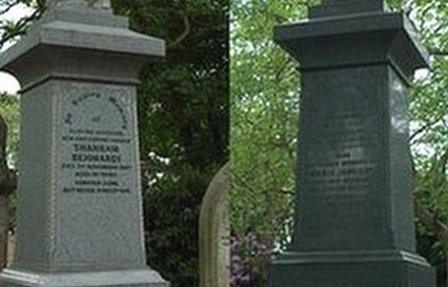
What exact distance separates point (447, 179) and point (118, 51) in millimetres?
11658

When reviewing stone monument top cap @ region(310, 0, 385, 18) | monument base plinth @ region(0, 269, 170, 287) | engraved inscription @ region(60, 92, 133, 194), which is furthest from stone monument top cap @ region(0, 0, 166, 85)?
monument base plinth @ region(0, 269, 170, 287)

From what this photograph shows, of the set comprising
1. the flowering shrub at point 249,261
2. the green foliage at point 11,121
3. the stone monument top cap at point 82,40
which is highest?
the green foliage at point 11,121

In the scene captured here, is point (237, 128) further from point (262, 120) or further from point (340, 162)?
point (340, 162)

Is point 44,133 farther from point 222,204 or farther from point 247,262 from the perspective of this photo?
point 247,262

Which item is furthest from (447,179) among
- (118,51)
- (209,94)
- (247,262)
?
(118,51)

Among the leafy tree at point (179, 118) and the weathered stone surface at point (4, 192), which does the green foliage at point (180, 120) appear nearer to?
the leafy tree at point (179, 118)

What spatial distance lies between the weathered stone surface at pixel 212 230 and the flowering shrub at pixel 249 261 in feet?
8.84

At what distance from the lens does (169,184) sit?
1116 centimetres

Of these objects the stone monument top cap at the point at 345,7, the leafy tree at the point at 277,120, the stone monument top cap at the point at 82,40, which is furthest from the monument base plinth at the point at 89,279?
the leafy tree at the point at 277,120

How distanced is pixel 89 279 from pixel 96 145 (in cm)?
89

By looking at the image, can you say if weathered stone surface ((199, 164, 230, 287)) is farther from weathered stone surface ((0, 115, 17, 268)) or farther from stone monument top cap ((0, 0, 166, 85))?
stone monument top cap ((0, 0, 166, 85))

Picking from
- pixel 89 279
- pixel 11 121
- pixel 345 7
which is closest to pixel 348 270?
pixel 89 279

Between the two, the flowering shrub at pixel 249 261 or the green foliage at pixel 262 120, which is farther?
the green foliage at pixel 262 120

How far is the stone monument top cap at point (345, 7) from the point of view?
6.47 m
